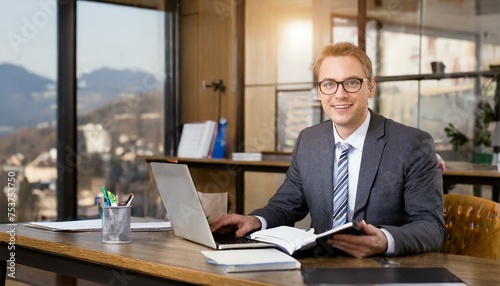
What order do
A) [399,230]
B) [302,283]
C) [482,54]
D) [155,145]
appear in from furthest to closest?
[155,145] → [482,54] → [399,230] → [302,283]

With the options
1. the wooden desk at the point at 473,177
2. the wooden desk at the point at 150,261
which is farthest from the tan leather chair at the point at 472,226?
the wooden desk at the point at 473,177

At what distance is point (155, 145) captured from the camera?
7016 millimetres

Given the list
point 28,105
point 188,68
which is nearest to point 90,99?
point 28,105

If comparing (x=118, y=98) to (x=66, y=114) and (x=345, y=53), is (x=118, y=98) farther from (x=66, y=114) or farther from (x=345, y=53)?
(x=345, y=53)

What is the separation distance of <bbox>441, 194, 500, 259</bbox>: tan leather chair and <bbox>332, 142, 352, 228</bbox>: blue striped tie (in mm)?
341

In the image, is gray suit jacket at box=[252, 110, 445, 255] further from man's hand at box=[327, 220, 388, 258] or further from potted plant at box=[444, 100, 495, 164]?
potted plant at box=[444, 100, 495, 164]

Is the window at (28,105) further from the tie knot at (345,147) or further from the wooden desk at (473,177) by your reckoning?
the tie knot at (345,147)

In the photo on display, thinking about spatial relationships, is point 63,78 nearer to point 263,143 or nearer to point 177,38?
point 177,38

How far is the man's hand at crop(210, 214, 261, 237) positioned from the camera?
237 cm

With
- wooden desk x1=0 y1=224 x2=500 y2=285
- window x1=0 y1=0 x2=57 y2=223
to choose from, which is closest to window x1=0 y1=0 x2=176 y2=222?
window x1=0 y1=0 x2=57 y2=223

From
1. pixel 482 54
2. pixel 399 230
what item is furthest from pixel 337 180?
pixel 482 54

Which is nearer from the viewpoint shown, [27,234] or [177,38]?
[27,234]

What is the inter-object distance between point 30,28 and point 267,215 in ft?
13.1

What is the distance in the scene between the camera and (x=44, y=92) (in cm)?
616
